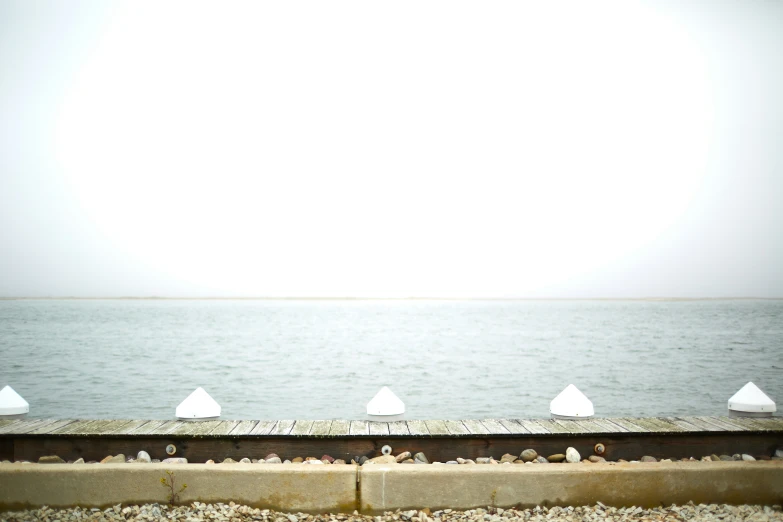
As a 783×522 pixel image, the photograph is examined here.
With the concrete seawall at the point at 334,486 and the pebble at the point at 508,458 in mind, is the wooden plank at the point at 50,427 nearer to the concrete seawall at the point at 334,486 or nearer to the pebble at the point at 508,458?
the concrete seawall at the point at 334,486

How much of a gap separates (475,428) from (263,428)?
1.71m

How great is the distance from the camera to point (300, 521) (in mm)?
4137

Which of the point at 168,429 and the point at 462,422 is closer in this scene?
the point at 168,429

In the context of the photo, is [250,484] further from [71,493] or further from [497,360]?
[497,360]

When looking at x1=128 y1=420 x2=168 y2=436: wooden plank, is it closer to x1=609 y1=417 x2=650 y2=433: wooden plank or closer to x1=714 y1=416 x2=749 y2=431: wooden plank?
x1=609 y1=417 x2=650 y2=433: wooden plank

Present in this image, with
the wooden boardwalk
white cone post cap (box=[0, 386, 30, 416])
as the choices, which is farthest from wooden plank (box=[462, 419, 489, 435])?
white cone post cap (box=[0, 386, 30, 416])

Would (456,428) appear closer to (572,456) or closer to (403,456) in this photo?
(403,456)

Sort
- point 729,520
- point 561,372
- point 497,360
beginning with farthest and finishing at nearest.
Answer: point 497,360 < point 561,372 < point 729,520

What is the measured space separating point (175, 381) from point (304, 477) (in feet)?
74.5

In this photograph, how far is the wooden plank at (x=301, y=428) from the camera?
16.5 ft

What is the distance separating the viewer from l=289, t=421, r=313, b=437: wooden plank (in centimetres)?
504

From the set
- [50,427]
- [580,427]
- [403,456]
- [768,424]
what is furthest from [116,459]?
[768,424]

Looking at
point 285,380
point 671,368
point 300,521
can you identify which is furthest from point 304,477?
point 671,368

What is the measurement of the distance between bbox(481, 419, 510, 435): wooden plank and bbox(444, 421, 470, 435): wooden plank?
19 cm
